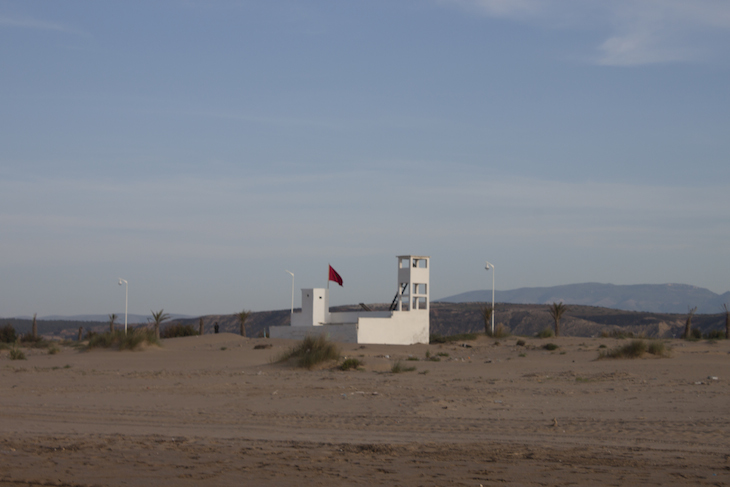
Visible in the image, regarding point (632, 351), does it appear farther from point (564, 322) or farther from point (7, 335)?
point (564, 322)

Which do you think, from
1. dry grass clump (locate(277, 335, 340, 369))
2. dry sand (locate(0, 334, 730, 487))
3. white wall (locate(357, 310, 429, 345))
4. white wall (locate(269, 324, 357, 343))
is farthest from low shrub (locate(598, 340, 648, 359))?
white wall (locate(357, 310, 429, 345))

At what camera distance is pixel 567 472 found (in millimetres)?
7914

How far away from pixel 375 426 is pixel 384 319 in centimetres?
2625

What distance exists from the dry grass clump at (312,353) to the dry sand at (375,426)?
60cm

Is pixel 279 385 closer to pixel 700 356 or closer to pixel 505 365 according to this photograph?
pixel 505 365

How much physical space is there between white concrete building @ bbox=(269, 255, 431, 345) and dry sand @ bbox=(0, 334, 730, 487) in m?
14.5

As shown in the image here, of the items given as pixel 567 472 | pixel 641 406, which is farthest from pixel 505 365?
pixel 567 472

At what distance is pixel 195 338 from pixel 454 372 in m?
23.4

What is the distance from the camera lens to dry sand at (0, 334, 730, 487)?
8.11 meters

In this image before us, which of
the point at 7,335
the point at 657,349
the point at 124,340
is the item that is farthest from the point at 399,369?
the point at 7,335

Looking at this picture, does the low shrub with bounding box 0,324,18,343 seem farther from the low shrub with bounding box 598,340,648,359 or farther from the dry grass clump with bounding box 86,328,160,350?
the low shrub with bounding box 598,340,648,359

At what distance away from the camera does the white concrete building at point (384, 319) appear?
3759 centimetres

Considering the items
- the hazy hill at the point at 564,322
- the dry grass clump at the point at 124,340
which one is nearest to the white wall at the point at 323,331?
the dry grass clump at the point at 124,340

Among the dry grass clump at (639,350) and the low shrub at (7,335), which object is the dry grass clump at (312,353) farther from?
the low shrub at (7,335)
